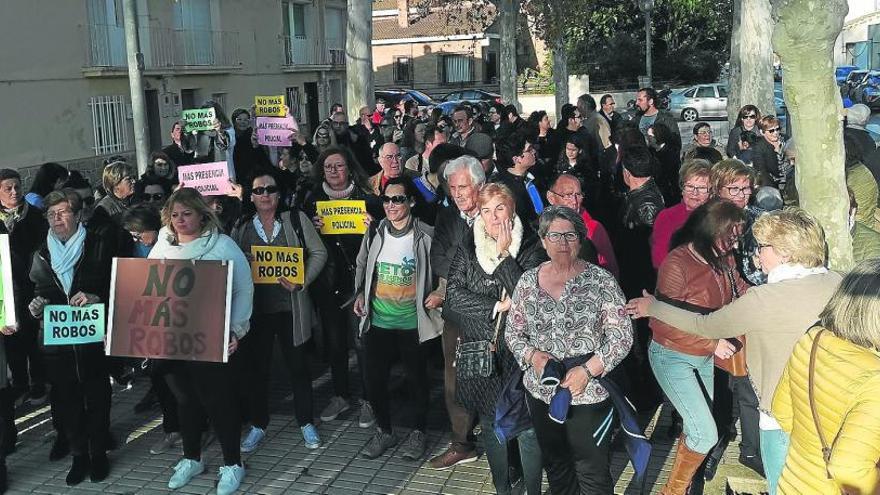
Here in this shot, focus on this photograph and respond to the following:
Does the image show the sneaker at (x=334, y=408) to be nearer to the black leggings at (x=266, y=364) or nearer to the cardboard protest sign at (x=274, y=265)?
the black leggings at (x=266, y=364)

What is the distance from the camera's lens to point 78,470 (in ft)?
17.9

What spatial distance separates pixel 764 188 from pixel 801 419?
3.15 metres

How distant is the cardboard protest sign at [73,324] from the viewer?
5168 millimetres

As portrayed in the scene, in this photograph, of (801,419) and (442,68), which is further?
(442,68)

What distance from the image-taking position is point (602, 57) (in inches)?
1544

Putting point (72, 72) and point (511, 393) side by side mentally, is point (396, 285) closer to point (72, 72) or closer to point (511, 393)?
point (511, 393)

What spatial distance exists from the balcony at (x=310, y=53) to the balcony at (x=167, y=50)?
3.55 metres

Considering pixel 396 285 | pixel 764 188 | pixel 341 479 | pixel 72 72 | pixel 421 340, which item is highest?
pixel 72 72

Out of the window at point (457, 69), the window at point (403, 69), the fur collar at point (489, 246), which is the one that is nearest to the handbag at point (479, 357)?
the fur collar at point (489, 246)

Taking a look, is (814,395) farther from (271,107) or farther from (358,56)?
(358,56)

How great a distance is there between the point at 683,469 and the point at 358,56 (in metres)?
12.5

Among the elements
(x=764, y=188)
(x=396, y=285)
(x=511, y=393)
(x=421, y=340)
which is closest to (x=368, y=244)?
(x=396, y=285)

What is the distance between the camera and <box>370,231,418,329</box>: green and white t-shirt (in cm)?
541

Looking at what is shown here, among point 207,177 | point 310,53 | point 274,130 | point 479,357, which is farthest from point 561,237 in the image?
point 310,53
